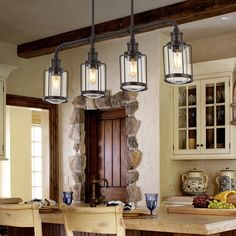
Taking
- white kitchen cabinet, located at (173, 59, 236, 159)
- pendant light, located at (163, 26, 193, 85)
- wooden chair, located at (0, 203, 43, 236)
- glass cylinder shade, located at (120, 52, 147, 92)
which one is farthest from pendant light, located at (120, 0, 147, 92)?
white kitchen cabinet, located at (173, 59, 236, 159)

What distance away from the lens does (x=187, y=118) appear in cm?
573

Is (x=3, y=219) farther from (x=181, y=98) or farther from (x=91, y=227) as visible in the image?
(x=181, y=98)

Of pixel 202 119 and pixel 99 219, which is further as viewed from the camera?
pixel 202 119

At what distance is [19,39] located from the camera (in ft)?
19.4

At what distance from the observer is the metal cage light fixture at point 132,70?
9.68 feet

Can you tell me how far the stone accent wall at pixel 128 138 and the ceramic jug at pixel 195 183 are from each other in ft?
1.72

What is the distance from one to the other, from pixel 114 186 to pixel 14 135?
2870mm

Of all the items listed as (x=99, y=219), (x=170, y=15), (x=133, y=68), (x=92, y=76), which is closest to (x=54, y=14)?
(x=170, y=15)

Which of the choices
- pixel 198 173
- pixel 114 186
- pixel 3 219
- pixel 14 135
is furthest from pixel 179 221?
pixel 14 135

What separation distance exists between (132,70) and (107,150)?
330 centimetres

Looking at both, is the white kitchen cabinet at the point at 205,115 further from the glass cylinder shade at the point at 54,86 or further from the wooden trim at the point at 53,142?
the glass cylinder shade at the point at 54,86

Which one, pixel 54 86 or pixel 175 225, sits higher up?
pixel 54 86

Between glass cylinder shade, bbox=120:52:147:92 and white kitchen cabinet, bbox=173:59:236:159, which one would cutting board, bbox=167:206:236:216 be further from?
white kitchen cabinet, bbox=173:59:236:159

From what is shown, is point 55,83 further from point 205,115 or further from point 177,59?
Answer: point 205,115
